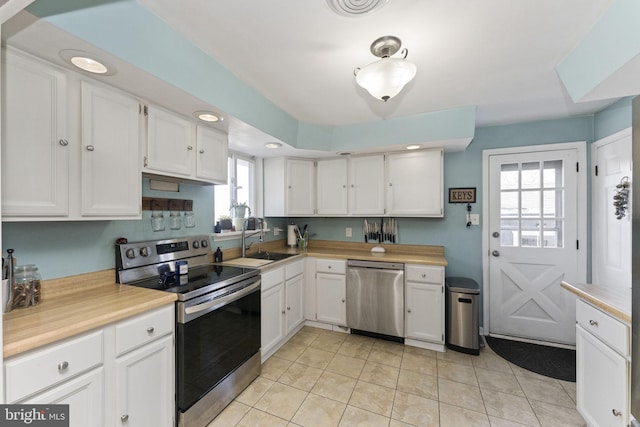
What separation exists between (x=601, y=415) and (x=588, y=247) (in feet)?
6.06

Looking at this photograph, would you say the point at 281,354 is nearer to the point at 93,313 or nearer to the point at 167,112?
the point at 93,313

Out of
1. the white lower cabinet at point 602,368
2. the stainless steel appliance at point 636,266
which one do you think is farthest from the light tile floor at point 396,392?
the stainless steel appliance at point 636,266

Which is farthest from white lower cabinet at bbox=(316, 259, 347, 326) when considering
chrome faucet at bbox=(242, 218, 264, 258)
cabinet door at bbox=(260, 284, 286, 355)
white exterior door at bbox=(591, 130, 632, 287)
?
white exterior door at bbox=(591, 130, 632, 287)

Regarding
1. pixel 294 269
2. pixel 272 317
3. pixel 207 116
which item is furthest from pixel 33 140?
pixel 294 269

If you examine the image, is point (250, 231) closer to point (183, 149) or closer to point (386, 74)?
point (183, 149)

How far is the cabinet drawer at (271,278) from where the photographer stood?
246 centimetres

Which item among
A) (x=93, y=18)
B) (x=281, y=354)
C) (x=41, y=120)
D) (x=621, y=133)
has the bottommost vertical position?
(x=281, y=354)

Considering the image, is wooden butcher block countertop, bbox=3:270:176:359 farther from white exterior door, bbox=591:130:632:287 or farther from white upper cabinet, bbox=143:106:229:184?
white exterior door, bbox=591:130:632:287

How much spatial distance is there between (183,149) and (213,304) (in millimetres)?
1148

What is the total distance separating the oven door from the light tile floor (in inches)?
11.4

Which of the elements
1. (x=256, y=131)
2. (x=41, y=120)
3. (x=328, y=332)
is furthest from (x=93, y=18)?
(x=328, y=332)

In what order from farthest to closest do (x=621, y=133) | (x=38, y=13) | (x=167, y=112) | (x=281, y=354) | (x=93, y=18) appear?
(x=281, y=354)
(x=621, y=133)
(x=167, y=112)
(x=93, y=18)
(x=38, y=13)

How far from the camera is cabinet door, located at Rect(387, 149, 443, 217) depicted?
293cm

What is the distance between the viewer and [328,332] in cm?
312
